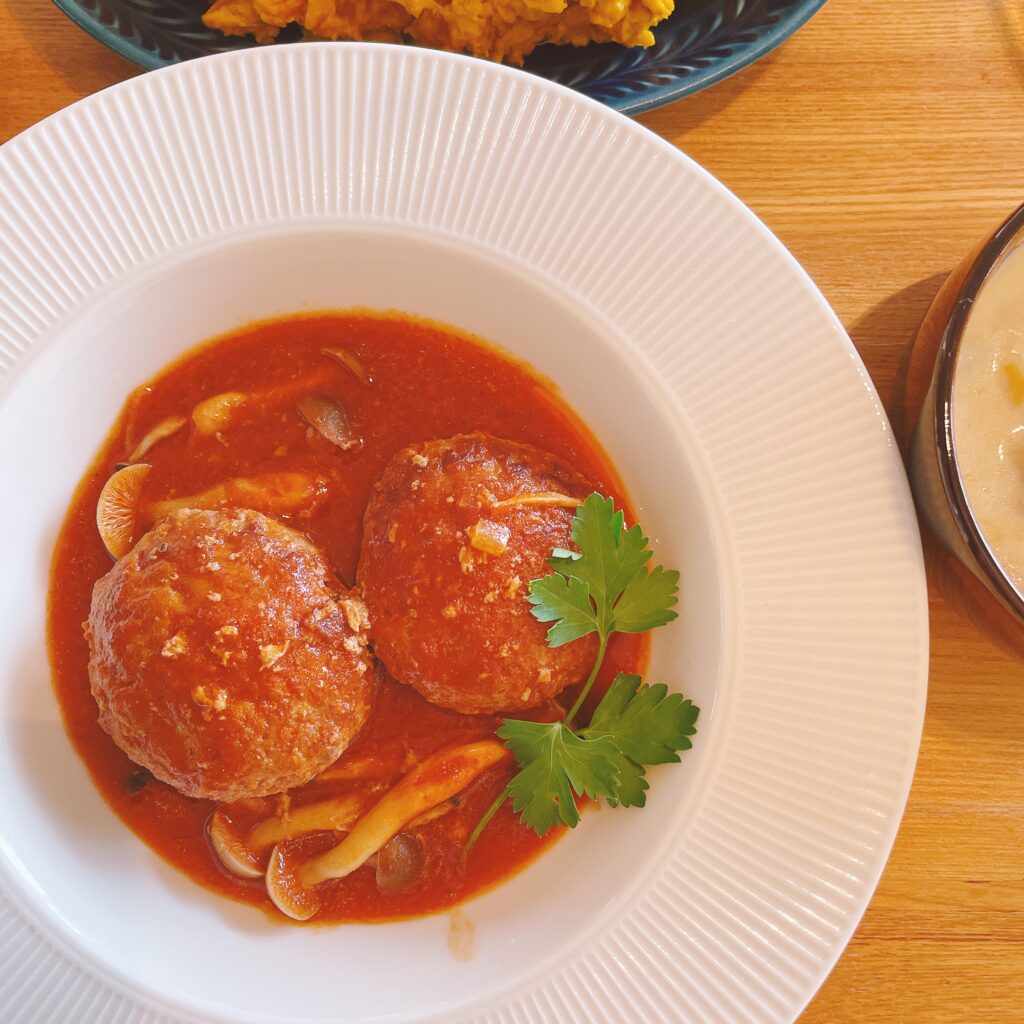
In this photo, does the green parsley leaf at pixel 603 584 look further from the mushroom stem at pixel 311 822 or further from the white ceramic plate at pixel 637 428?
the mushroom stem at pixel 311 822

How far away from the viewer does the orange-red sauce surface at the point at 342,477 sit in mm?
2441

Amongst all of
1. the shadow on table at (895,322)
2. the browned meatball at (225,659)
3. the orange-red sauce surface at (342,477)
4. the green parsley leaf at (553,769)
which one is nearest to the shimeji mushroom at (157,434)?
the orange-red sauce surface at (342,477)

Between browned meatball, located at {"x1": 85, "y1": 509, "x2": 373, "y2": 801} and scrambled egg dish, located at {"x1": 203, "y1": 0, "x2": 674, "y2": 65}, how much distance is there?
136 centimetres

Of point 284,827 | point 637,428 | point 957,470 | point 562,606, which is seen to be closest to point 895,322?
point 957,470

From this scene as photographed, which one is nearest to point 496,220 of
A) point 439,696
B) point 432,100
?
point 432,100

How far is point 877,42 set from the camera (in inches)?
104

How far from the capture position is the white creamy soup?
2.09m

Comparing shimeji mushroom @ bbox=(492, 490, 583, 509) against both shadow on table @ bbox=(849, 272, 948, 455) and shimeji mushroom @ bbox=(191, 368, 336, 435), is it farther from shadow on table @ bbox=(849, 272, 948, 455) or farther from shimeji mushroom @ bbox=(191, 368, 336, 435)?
shadow on table @ bbox=(849, 272, 948, 455)

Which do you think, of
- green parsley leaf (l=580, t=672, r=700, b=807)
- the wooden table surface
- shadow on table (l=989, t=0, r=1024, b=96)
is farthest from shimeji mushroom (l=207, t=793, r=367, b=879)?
shadow on table (l=989, t=0, r=1024, b=96)

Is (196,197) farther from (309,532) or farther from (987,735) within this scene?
(987,735)

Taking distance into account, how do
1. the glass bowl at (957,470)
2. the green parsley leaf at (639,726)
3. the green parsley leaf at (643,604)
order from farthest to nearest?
1. the green parsley leaf at (643,604)
2. the green parsley leaf at (639,726)
3. the glass bowl at (957,470)

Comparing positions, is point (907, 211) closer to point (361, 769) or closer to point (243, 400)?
point (243, 400)

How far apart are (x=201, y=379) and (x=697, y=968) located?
2027mm

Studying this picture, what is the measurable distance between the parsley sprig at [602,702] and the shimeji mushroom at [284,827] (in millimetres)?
420
